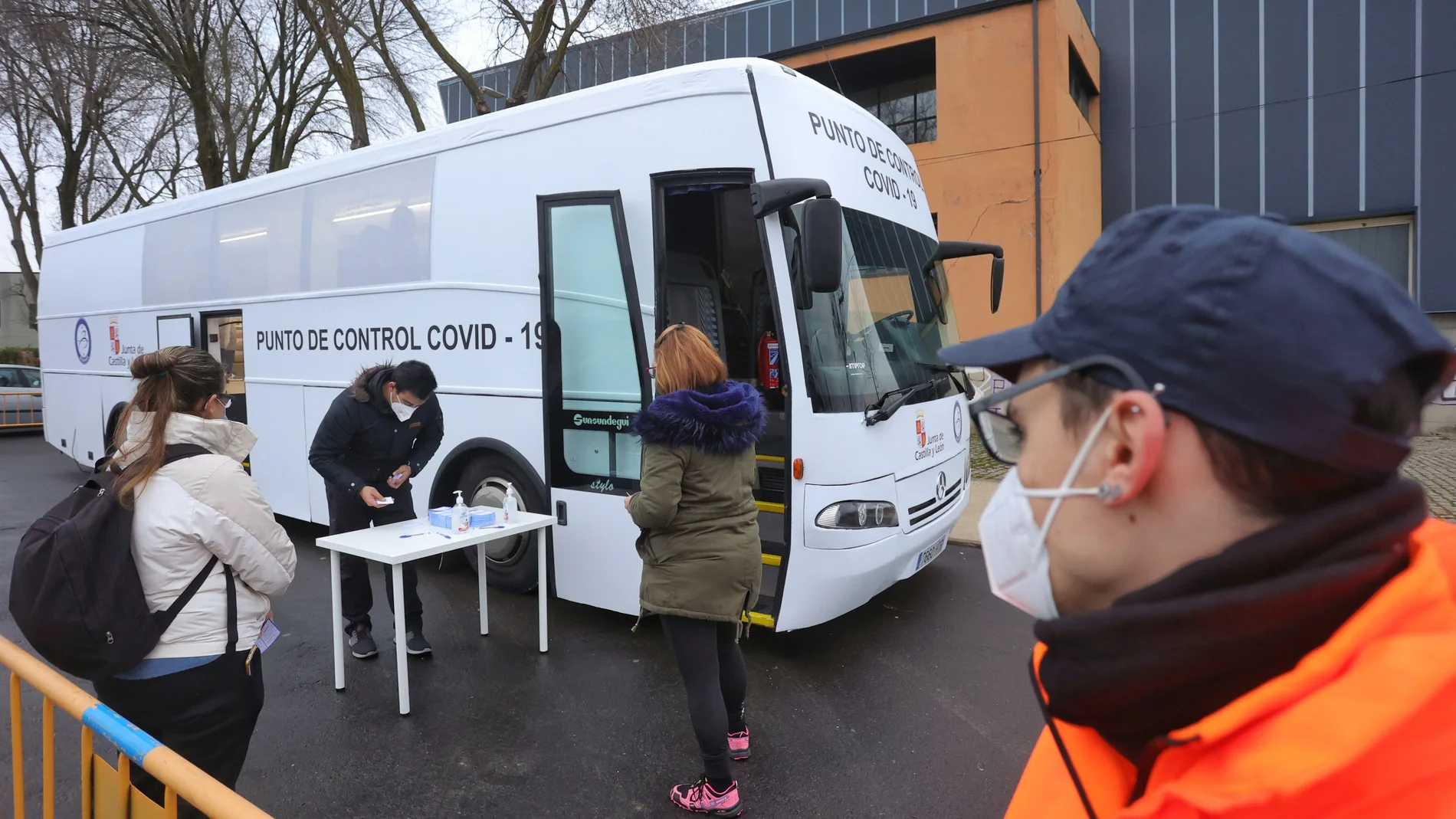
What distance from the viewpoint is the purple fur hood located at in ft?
9.71

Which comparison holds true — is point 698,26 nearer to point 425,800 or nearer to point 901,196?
point 901,196

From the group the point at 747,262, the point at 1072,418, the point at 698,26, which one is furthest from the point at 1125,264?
the point at 698,26

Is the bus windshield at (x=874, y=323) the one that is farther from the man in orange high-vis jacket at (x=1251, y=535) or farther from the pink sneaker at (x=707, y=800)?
the man in orange high-vis jacket at (x=1251, y=535)

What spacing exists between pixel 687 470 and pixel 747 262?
407cm

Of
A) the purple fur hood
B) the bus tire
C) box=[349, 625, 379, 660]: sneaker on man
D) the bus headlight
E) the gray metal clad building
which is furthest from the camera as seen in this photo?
the gray metal clad building

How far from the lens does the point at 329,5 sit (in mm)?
13547

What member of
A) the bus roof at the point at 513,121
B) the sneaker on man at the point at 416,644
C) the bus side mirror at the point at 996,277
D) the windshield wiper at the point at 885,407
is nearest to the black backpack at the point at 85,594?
the sneaker on man at the point at 416,644

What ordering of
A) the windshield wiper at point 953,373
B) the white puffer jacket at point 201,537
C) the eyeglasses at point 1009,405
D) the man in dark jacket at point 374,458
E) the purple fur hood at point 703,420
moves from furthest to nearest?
the windshield wiper at point 953,373, the man in dark jacket at point 374,458, the purple fur hood at point 703,420, the white puffer jacket at point 201,537, the eyeglasses at point 1009,405

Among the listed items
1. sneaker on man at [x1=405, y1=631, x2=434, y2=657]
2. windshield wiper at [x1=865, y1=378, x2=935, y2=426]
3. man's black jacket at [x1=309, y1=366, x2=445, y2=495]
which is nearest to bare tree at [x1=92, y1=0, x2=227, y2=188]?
man's black jacket at [x1=309, y1=366, x2=445, y2=495]

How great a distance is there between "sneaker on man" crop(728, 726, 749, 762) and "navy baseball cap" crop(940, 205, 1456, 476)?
3149 mm

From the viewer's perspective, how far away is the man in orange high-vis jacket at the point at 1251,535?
66cm

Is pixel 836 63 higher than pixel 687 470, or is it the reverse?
pixel 836 63

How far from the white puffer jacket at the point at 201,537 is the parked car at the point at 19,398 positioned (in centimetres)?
1935

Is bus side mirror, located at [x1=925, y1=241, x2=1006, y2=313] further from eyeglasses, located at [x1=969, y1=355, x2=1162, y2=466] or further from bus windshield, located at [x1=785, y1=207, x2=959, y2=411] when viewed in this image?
eyeglasses, located at [x1=969, y1=355, x2=1162, y2=466]
